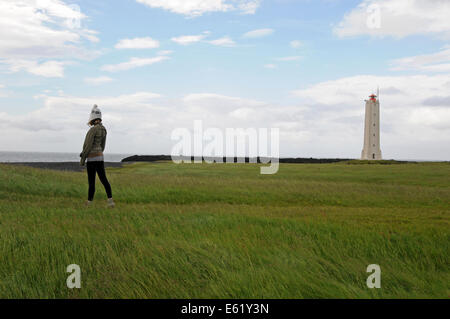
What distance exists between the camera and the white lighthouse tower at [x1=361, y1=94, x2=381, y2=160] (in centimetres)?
8406

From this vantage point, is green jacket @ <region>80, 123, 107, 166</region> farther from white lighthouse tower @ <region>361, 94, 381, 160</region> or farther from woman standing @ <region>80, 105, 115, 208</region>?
white lighthouse tower @ <region>361, 94, 381, 160</region>

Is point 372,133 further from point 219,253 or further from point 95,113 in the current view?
point 219,253

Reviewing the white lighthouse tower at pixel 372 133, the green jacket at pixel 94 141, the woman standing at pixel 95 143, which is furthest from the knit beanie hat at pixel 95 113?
the white lighthouse tower at pixel 372 133

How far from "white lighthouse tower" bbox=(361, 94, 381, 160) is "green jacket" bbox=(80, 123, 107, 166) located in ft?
265

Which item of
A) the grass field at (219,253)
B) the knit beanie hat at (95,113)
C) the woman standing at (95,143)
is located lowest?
the grass field at (219,253)

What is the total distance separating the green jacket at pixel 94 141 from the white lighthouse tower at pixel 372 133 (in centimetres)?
8078

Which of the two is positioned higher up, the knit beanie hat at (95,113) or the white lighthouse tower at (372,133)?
the white lighthouse tower at (372,133)

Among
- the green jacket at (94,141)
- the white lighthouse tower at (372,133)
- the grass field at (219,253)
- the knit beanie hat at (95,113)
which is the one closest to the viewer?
the grass field at (219,253)

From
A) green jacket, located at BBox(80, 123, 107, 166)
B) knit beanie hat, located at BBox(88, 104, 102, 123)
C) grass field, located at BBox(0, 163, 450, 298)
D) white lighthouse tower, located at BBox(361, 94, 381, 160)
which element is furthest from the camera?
white lighthouse tower, located at BBox(361, 94, 381, 160)

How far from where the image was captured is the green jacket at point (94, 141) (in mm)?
12922

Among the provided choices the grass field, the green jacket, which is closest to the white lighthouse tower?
the grass field

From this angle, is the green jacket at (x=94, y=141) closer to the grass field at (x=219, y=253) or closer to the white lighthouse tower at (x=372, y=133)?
the grass field at (x=219, y=253)

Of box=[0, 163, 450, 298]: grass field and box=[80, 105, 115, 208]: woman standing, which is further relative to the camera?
box=[80, 105, 115, 208]: woman standing
